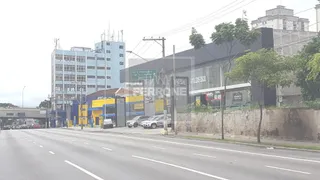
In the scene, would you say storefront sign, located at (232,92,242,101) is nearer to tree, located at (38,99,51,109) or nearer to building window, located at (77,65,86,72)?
building window, located at (77,65,86,72)

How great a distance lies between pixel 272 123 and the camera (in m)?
28.7

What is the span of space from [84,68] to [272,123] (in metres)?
111

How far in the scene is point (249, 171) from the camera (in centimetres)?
1282

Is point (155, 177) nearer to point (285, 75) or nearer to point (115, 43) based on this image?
point (285, 75)

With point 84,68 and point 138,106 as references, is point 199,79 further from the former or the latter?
point 84,68

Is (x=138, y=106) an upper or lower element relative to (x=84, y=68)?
lower

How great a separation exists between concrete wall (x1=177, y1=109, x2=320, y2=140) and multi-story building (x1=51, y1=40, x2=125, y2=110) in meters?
95.7

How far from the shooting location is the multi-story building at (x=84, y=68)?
130m

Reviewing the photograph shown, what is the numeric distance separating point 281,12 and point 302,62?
1462 inches

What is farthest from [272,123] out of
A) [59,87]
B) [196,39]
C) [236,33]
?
[59,87]

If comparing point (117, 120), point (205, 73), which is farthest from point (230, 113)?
point (117, 120)

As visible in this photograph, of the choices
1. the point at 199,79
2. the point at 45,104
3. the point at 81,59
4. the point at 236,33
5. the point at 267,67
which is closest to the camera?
the point at 267,67

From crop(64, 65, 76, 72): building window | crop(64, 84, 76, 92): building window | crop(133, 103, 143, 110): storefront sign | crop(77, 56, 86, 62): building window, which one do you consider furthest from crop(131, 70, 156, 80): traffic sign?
crop(77, 56, 86, 62): building window

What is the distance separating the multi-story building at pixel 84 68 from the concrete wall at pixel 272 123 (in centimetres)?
9566
